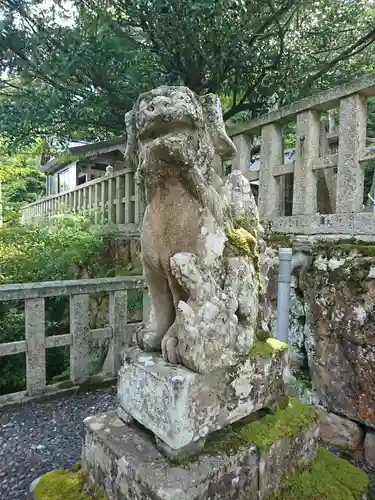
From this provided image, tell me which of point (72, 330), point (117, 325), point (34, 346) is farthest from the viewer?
point (117, 325)

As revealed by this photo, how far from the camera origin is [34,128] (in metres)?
4.40

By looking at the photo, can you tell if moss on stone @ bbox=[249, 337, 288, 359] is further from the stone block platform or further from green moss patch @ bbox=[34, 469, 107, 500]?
green moss patch @ bbox=[34, 469, 107, 500]

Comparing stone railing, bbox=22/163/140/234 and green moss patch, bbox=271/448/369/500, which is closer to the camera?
green moss patch, bbox=271/448/369/500

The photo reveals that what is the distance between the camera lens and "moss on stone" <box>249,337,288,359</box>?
5.17ft

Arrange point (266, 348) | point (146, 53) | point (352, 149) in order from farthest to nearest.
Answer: point (146, 53)
point (352, 149)
point (266, 348)

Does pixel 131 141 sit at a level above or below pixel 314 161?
below

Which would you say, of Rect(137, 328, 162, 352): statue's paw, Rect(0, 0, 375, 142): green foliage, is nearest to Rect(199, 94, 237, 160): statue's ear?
Rect(137, 328, 162, 352): statue's paw

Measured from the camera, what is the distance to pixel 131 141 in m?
1.53

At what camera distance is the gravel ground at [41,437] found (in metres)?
2.00

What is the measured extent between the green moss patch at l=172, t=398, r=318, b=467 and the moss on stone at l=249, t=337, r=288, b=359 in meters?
0.30

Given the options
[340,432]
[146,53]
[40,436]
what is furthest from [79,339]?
[146,53]

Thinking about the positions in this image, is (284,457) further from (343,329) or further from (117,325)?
(117,325)

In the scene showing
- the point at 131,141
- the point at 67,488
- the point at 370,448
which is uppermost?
the point at 131,141

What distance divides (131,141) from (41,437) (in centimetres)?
218
